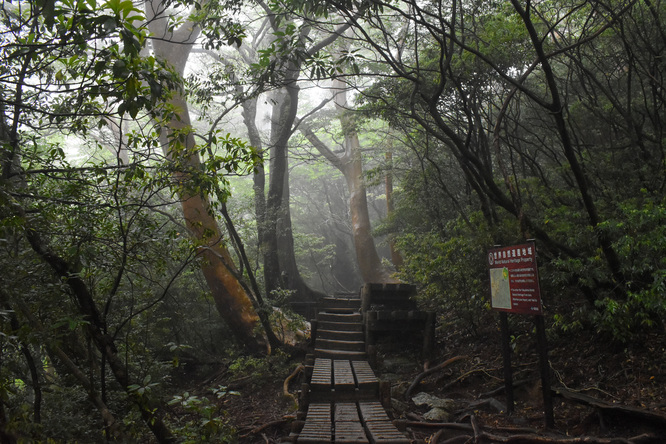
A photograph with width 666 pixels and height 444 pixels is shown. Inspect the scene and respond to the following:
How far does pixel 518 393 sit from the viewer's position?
564cm

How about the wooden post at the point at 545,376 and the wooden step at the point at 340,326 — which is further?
the wooden step at the point at 340,326

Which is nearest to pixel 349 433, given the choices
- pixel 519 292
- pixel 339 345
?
pixel 519 292

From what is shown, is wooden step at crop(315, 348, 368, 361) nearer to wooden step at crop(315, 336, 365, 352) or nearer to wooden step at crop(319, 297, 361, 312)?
wooden step at crop(315, 336, 365, 352)

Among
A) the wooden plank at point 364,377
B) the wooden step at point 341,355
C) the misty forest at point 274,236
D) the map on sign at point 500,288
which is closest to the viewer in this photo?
the misty forest at point 274,236

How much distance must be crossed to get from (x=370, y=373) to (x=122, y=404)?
354 cm

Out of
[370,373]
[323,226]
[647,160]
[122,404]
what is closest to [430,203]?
[647,160]

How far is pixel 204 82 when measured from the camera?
782 centimetres

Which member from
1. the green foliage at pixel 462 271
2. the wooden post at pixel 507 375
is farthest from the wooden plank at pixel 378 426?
the green foliage at pixel 462 271

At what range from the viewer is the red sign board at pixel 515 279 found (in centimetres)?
439

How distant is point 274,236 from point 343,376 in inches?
267

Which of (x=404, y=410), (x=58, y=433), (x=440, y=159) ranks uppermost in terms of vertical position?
(x=440, y=159)

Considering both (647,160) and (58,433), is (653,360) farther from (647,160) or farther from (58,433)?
(58,433)

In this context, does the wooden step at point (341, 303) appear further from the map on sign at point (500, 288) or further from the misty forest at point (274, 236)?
the map on sign at point (500, 288)

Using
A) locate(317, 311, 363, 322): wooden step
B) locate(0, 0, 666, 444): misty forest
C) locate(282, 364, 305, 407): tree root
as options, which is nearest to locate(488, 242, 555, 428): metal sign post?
locate(0, 0, 666, 444): misty forest
